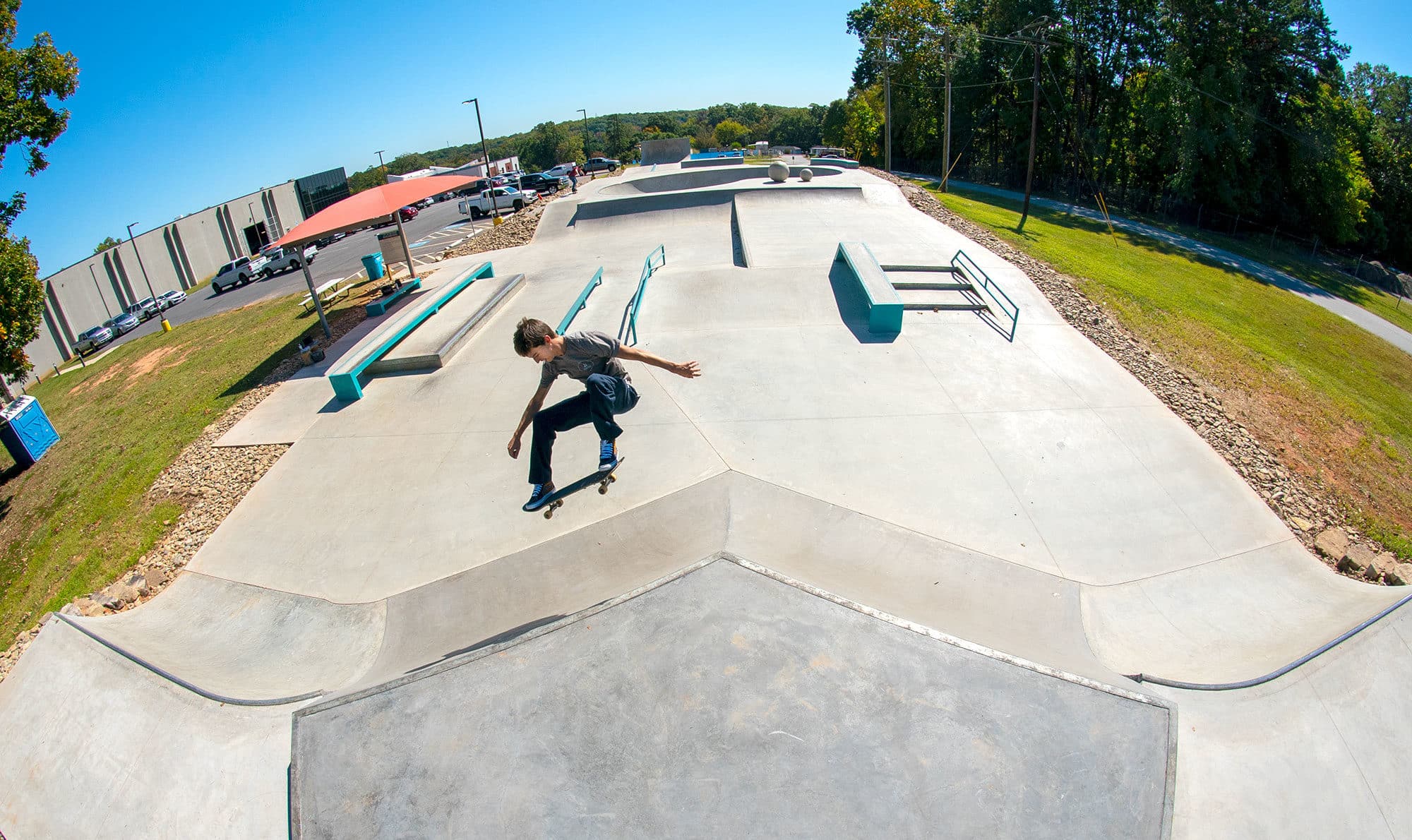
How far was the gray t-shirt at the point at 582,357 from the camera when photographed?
440 cm

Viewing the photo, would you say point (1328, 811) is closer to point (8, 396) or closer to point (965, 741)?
point (965, 741)

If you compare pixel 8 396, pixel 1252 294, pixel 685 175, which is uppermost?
pixel 685 175

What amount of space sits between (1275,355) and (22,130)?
26786mm

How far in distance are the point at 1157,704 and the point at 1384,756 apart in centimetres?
118

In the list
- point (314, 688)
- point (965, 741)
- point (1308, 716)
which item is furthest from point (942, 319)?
point (314, 688)

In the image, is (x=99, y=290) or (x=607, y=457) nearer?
(x=607, y=457)

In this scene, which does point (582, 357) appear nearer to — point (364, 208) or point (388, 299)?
point (364, 208)

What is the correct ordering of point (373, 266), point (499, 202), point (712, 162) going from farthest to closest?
point (712, 162)
point (499, 202)
point (373, 266)

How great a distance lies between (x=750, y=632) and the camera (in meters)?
3.93

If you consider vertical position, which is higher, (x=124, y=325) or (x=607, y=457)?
(x=607, y=457)

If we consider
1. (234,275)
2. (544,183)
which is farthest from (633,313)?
(234,275)

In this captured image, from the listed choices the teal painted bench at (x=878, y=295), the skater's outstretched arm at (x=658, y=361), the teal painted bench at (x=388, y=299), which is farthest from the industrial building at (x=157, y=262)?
the skater's outstretched arm at (x=658, y=361)

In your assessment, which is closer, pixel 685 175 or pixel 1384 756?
pixel 1384 756

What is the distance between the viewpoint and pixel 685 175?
1139 inches
